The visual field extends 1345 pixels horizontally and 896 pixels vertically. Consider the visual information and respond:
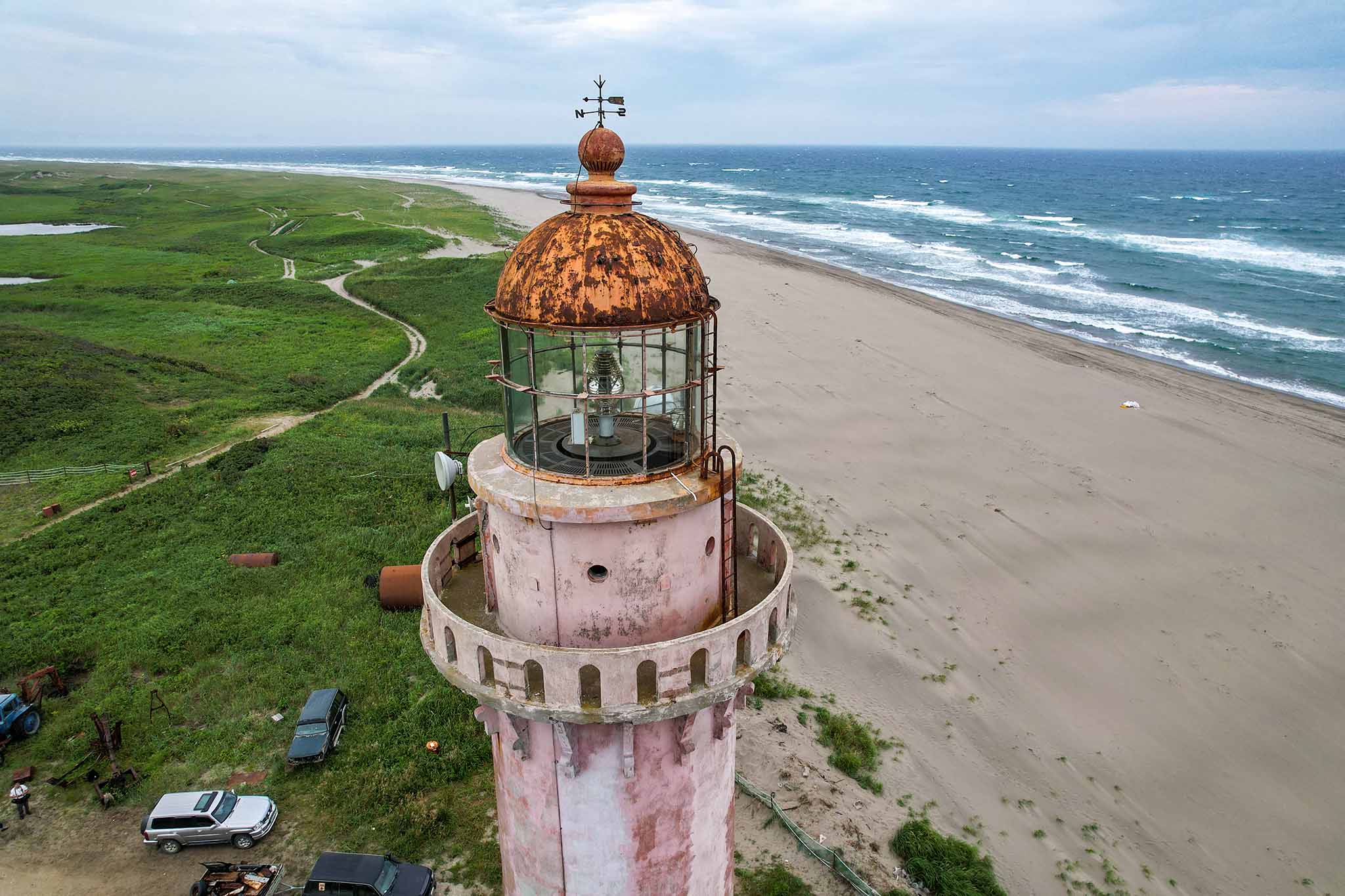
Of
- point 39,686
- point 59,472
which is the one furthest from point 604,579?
point 59,472

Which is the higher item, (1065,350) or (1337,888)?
(1065,350)

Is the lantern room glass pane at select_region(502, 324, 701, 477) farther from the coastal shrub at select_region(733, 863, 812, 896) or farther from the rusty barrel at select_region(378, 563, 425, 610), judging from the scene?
the rusty barrel at select_region(378, 563, 425, 610)

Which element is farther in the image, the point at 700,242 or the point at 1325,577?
the point at 700,242

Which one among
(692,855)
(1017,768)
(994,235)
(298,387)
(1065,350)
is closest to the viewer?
(692,855)

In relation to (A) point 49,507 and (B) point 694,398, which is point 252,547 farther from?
(B) point 694,398

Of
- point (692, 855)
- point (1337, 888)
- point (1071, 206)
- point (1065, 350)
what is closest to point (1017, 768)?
point (1337, 888)

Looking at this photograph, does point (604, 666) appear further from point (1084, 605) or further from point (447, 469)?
point (1084, 605)
